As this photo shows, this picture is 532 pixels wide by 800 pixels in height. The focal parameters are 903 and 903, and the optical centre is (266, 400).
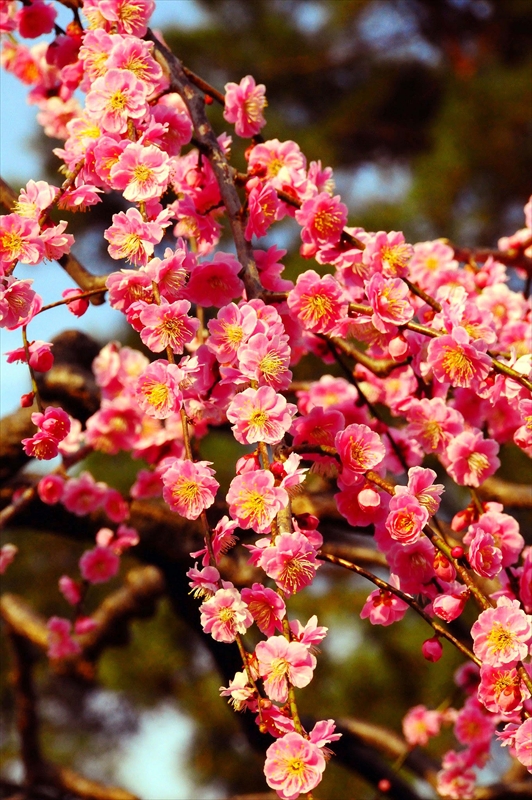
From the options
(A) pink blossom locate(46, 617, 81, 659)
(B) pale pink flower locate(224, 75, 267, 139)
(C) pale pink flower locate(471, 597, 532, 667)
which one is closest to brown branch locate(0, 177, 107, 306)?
(B) pale pink flower locate(224, 75, 267, 139)

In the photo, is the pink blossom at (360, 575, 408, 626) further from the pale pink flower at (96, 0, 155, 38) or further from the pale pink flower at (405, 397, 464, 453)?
the pale pink flower at (96, 0, 155, 38)

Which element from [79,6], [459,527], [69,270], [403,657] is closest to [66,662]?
[69,270]

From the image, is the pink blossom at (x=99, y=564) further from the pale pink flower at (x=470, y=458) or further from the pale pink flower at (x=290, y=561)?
the pale pink flower at (x=290, y=561)

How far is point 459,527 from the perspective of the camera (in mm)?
1039

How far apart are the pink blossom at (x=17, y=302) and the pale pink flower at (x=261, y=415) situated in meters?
0.22

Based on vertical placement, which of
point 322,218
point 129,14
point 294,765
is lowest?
point 294,765

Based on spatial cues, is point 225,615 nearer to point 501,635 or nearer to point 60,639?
point 501,635

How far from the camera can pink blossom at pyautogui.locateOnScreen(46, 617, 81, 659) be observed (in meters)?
2.02

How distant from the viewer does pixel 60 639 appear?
2.02 m

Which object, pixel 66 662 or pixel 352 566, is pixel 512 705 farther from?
pixel 66 662

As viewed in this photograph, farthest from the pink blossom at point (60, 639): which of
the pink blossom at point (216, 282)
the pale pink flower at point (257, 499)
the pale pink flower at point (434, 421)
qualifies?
the pale pink flower at point (257, 499)

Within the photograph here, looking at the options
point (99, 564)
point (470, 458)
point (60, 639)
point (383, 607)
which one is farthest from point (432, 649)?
point (60, 639)

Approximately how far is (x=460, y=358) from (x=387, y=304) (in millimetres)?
91

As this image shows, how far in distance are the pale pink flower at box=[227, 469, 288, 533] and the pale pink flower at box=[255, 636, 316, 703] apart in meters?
0.09
